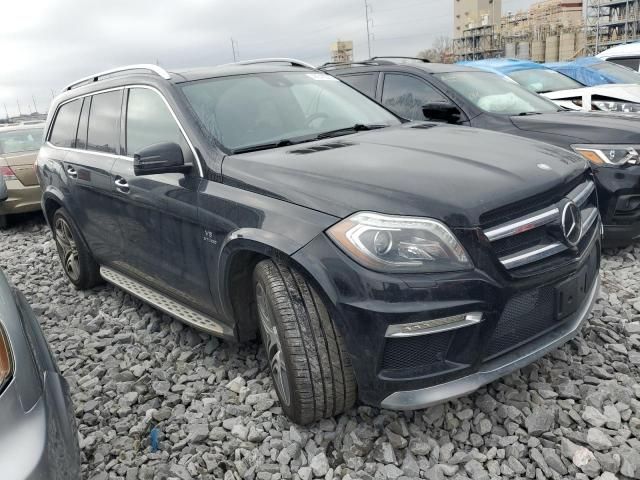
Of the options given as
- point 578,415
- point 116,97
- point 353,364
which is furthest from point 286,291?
point 116,97

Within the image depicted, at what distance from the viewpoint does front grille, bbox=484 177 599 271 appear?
2.13 m

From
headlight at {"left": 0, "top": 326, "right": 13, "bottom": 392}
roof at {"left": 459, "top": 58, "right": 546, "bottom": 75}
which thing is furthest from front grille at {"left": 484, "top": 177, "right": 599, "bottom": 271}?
roof at {"left": 459, "top": 58, "right": 546, "bottom": 75}

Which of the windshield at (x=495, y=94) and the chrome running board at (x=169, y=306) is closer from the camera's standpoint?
the chrome running board at (x=169, y=306)

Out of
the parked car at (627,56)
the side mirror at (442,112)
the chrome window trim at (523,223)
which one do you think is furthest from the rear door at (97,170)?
the parked car at (627,56)

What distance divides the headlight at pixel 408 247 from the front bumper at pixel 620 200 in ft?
8.68

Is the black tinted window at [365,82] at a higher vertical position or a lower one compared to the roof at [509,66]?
higher

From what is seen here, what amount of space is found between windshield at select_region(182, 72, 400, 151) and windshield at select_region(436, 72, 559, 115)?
188 centimetres

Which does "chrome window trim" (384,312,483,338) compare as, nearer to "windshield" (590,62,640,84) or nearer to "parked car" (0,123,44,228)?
"parked car" (0,123,44,228)

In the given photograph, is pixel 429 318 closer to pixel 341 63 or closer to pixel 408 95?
pixel 408 95

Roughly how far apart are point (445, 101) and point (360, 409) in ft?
11.3

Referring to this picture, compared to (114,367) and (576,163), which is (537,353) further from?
(114,367)

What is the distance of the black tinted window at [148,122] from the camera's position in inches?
120

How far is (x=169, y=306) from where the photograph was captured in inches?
131

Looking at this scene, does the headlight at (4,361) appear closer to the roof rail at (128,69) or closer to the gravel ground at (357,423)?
the gravel ground at (357,423)
